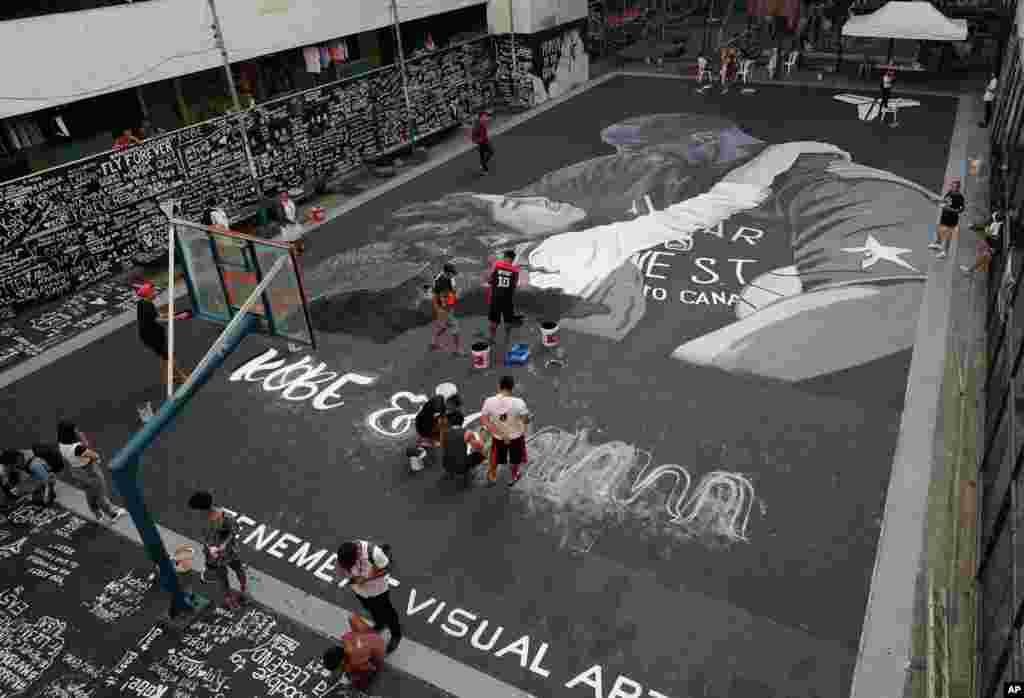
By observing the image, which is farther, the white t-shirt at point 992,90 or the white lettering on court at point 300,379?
the white t-shirt at point 992,90

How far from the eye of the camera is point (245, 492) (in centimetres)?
1146

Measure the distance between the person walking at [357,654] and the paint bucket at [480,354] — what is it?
21.1ft

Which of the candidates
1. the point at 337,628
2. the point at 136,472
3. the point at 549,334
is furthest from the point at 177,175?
the point at 337,628

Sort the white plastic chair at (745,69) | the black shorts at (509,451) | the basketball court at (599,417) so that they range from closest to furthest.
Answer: the basketball court at (599,417) < the black shorts at (509,451) < the white plastic chair at (745,69)

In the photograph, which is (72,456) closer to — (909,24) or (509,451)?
(509,451)

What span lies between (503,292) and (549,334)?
4.07 feet

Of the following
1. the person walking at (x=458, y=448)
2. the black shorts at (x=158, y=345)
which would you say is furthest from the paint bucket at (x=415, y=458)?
the black shorts at (x=158, y=345)

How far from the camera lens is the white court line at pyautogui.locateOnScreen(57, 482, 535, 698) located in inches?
329

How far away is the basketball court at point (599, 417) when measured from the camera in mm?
9023

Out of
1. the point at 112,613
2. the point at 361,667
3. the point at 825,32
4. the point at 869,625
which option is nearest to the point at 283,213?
the point at 112,613

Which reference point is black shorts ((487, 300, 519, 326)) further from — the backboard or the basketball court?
the backboard

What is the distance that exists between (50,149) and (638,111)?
21315 mm

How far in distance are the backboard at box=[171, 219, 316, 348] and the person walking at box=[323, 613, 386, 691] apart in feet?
16.2

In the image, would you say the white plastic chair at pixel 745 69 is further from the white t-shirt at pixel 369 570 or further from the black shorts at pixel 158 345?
the white t-shirt at pixel 369 570
